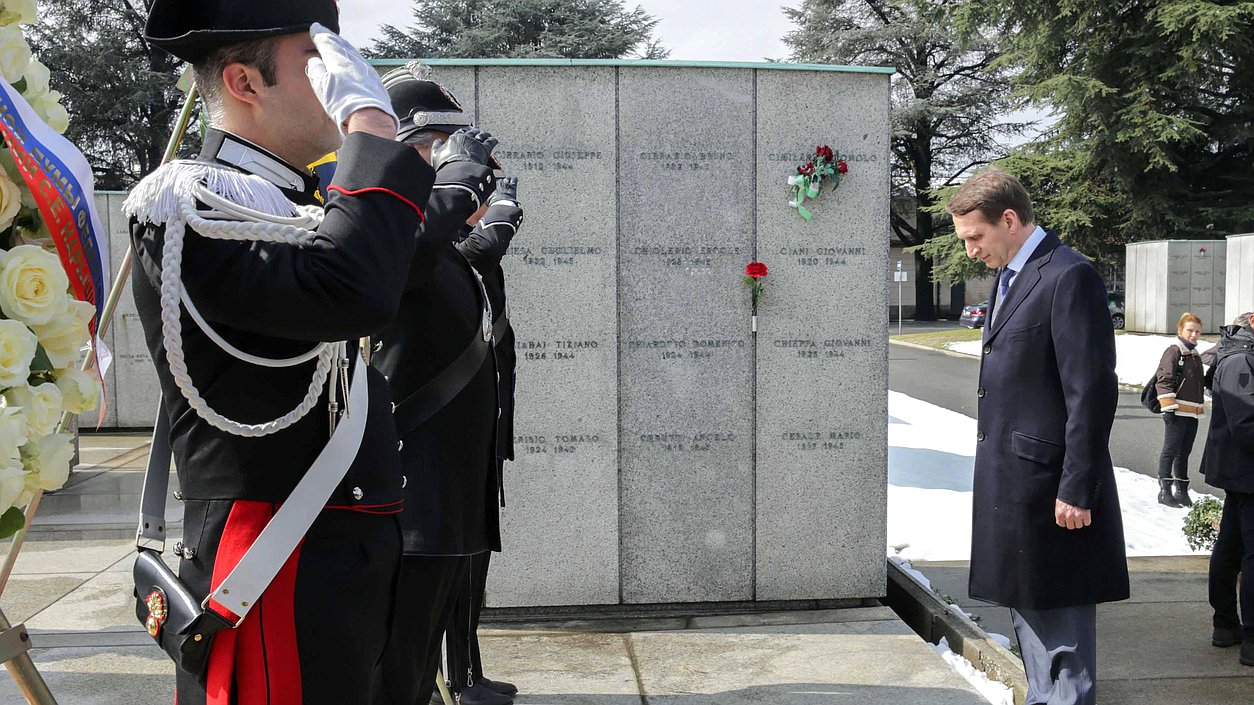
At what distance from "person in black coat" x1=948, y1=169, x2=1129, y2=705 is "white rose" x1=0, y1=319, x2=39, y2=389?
3.30 meters

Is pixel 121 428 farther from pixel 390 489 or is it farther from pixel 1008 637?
pixel 390 489

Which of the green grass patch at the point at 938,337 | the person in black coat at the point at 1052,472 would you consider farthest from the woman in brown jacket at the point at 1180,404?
the green grass patch at the point at 938,337

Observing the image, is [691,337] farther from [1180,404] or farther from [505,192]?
[1180,404]

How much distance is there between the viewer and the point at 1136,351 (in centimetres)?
2480

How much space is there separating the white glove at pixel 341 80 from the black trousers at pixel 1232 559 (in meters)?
4.92

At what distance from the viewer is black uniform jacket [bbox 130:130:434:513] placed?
5.33 ft

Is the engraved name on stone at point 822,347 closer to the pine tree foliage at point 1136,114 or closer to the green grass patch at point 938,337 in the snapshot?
the green grass patch at point 938,337

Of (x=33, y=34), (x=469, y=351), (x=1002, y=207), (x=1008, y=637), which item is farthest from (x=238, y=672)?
(x=33, y=34)

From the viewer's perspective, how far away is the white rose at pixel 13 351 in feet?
4.29

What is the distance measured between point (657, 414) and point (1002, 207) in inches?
80.4

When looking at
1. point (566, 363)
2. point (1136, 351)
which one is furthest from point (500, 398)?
point (1136, 351)

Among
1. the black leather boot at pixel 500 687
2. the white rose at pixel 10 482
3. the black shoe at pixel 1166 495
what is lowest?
the black shoe at pixel 1166 495

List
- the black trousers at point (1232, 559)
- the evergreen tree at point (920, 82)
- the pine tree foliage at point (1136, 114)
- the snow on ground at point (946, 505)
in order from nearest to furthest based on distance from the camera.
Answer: the black trousers at point (1232, 559), the snow on ground at point (946, 505), the pine tree foliage at point (1136, 114), the evergreen tree at point (920, 82)

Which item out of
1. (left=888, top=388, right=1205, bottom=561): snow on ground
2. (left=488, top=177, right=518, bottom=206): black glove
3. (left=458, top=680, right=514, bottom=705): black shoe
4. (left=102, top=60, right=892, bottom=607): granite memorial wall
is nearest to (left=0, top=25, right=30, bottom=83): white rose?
(left=488, top=177, right=518, bottom=206): black glove
